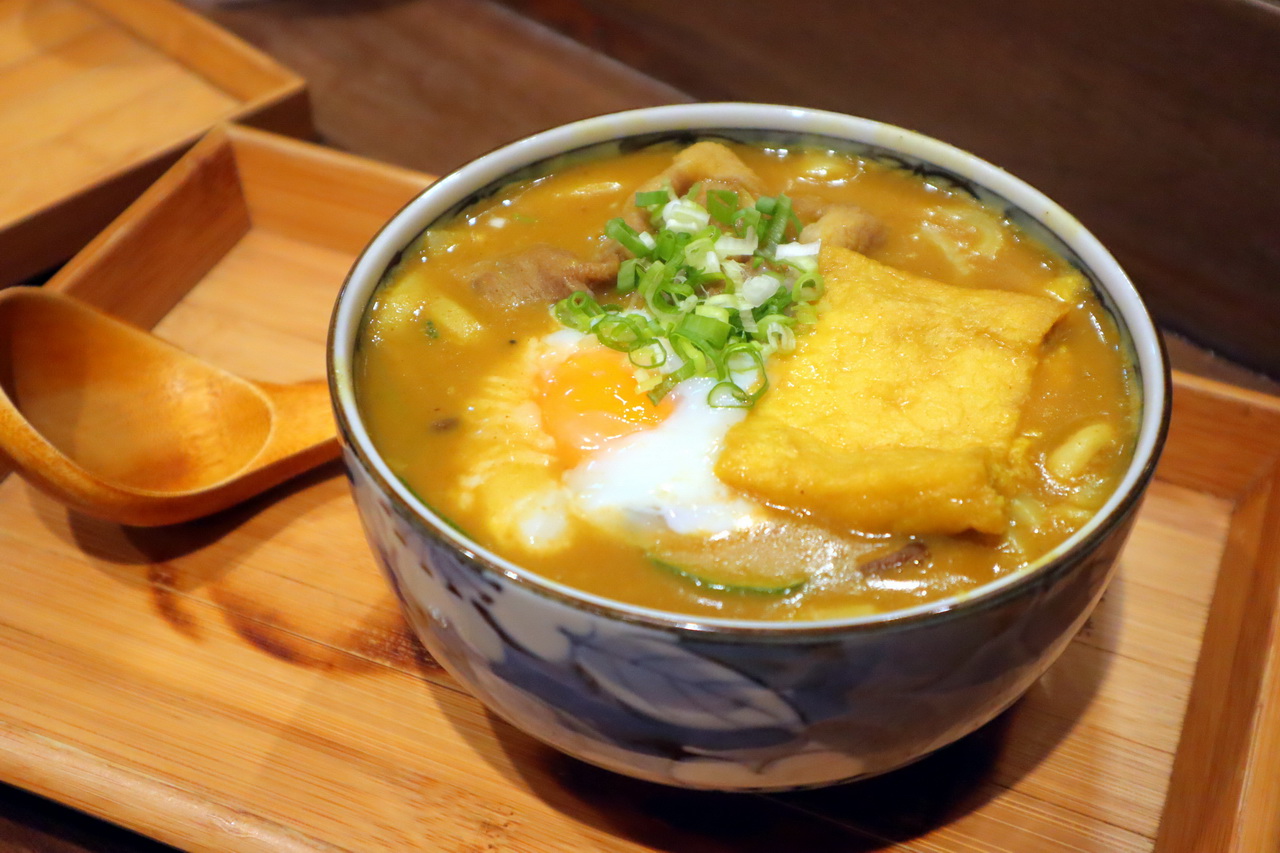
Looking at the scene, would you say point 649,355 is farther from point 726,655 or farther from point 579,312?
point 726,655

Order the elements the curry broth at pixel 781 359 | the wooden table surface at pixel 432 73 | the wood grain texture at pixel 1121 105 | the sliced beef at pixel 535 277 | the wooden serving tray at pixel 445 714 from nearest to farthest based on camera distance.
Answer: the curry broth at pixel 781 359 → the wooden serving tray at pixel 445 714 → the sliced beef at pixel 535 277 → the wood grain texture at pixel 1121 105 → the wooden table surface at pixel 432 73

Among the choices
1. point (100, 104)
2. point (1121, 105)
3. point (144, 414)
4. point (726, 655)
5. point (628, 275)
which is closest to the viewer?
point (726, 655)

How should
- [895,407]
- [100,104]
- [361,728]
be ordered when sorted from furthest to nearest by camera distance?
[100,104]
[361,728]
[895,407]

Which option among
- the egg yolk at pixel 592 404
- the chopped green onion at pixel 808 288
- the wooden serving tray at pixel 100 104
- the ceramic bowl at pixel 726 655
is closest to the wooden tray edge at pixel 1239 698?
the ceramic bowl at pixel 726 655

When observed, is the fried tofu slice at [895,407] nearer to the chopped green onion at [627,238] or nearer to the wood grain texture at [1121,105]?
the chopped green onion at [627,238]

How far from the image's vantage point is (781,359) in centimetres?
148

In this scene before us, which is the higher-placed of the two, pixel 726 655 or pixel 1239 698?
pixel 726 655

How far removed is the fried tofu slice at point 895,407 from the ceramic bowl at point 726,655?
162 millimetres

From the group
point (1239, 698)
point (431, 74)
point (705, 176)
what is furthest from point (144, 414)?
point (1239, 698)

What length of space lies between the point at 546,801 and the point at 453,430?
53cm

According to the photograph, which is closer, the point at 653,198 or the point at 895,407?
the point at 895,407

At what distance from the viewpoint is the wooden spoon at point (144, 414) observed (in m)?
1.72

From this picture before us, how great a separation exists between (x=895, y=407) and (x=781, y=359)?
0.61 feet

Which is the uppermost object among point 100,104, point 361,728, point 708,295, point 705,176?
point 705,176
